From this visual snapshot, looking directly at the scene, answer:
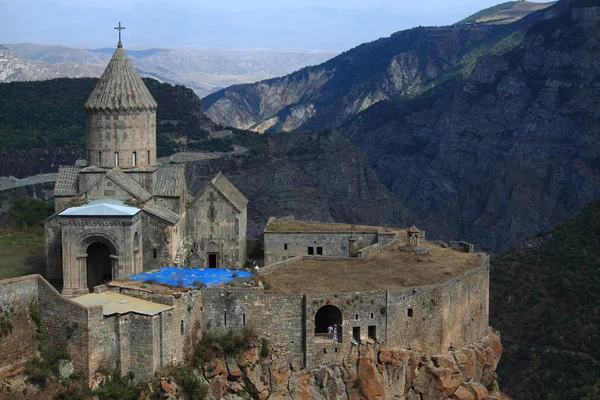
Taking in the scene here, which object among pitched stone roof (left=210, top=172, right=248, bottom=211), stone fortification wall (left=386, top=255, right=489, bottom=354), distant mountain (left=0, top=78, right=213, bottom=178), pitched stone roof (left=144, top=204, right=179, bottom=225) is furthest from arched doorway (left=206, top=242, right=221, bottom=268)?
distant mountain (left=0, top=78, right=213, bottom=178)

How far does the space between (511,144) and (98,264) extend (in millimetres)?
111986

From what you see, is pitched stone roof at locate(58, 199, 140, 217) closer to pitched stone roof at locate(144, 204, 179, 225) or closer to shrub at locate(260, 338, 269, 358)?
pitched stone roof at locate(144, 204, 179, 225)

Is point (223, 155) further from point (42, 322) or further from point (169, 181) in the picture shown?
point (42, 322)

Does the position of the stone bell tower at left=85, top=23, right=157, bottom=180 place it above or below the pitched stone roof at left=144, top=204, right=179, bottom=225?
above

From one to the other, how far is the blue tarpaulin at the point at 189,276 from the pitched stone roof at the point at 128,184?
382 cm

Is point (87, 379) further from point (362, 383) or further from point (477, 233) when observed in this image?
point (477, 233)

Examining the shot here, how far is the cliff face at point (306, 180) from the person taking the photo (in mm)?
113250

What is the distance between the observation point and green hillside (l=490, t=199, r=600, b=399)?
60.3 meters

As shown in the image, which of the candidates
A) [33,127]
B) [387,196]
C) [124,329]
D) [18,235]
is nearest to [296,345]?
[124,329]

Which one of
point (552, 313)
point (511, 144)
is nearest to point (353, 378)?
point (552, 313)

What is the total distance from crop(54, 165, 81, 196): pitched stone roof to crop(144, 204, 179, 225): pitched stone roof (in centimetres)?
369

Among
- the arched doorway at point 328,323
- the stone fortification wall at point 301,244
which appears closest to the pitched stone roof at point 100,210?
the stone fortification wall at point 301,244

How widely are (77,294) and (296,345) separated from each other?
9.56m

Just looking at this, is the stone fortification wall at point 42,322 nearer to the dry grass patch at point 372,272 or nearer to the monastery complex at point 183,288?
the monastery complex at point 183,288
